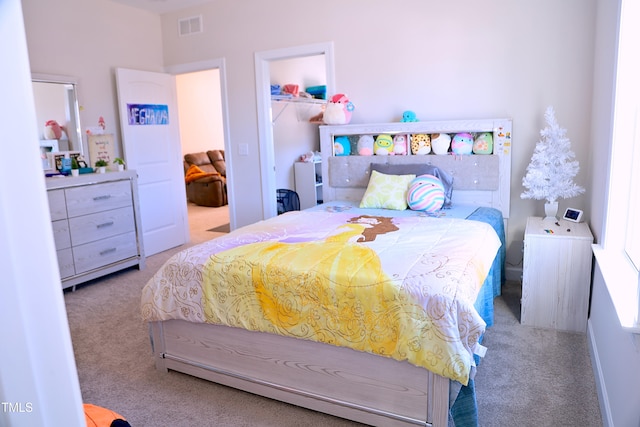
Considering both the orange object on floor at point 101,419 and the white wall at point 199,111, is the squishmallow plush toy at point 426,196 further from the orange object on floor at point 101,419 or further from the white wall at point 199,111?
the white wall at point 199,111

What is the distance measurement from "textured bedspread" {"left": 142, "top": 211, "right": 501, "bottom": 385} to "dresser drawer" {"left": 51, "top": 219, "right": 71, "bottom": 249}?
175 centimetres

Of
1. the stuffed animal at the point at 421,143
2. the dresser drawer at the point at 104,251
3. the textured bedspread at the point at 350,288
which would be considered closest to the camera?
the textured bedspread at the point at 350,288

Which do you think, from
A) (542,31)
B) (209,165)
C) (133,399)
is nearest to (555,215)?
(542,31)

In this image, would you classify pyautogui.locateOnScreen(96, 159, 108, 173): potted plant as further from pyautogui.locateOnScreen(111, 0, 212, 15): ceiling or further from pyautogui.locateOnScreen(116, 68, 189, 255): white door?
pyautogui.locateOnScreen(111, 0, 212, 15): ceiling

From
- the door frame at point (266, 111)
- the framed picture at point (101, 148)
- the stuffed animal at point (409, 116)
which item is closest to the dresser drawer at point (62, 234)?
the framed picture at point (101, 148)

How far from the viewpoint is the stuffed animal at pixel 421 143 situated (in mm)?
3795

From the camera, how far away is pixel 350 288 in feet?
6.36

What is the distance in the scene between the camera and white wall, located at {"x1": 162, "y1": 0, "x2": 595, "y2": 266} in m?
3.32

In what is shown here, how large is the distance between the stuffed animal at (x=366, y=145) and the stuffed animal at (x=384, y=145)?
62mm

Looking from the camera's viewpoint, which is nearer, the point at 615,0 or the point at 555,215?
the point at 615,0

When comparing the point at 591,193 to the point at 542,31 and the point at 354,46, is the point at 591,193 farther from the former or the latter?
the point at 354,46

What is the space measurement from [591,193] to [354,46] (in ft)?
7.56

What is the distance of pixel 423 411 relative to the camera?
72.6 inches

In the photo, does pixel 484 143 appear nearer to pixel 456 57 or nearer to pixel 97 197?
pixel 456 57
